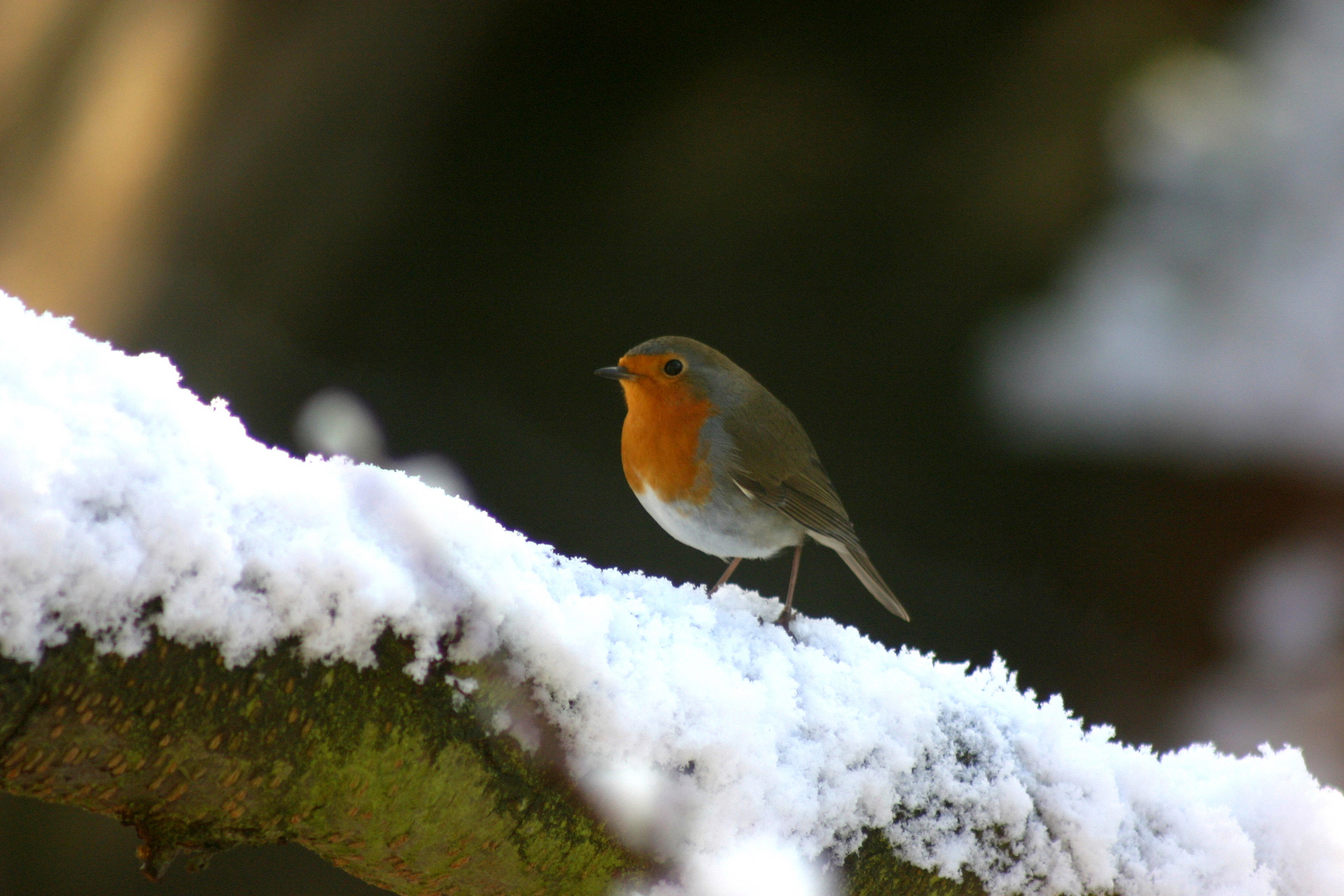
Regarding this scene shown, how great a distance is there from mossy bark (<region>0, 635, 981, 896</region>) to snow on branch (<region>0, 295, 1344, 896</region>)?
0.02 metres

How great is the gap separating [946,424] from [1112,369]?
49cm

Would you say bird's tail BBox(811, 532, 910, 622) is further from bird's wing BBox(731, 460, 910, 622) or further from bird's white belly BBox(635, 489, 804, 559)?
bird's white belly BBox(635, 489, 804, 559)

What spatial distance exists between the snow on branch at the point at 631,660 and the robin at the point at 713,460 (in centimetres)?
38

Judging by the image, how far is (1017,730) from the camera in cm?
103

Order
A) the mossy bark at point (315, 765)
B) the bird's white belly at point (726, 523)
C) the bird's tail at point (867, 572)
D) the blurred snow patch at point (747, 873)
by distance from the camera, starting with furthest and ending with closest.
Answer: the bird's tail at point (867, 572)
the bird's white belly at point (726, 523)
the blurred snow patch at point (747, 873)
the mossy bark at point (315, 765)

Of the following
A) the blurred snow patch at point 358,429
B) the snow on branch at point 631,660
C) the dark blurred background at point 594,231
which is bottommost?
the snow on branch at point 631,660

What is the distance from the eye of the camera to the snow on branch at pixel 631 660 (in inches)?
23.2

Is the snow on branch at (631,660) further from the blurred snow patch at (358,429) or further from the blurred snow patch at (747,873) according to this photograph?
the blurred snow patch at (358,429)

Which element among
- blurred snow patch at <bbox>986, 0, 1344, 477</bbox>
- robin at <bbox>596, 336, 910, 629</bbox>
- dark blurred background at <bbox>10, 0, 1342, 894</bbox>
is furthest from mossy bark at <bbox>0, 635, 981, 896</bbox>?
blurred snow patch at <bbox>986, 0, 1344, 477</bbox>

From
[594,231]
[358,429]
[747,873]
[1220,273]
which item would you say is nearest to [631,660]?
[747,873]

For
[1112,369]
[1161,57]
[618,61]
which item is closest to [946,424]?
[1112,369]

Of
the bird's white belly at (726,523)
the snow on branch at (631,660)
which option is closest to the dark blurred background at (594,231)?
the bird's white belly at (726,523)

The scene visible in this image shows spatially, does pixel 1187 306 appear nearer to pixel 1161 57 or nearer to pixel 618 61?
pixel 1161 57

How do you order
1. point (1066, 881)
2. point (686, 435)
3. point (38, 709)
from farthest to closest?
point (686, 435) < point (1066, 881) < point (38, 709)
